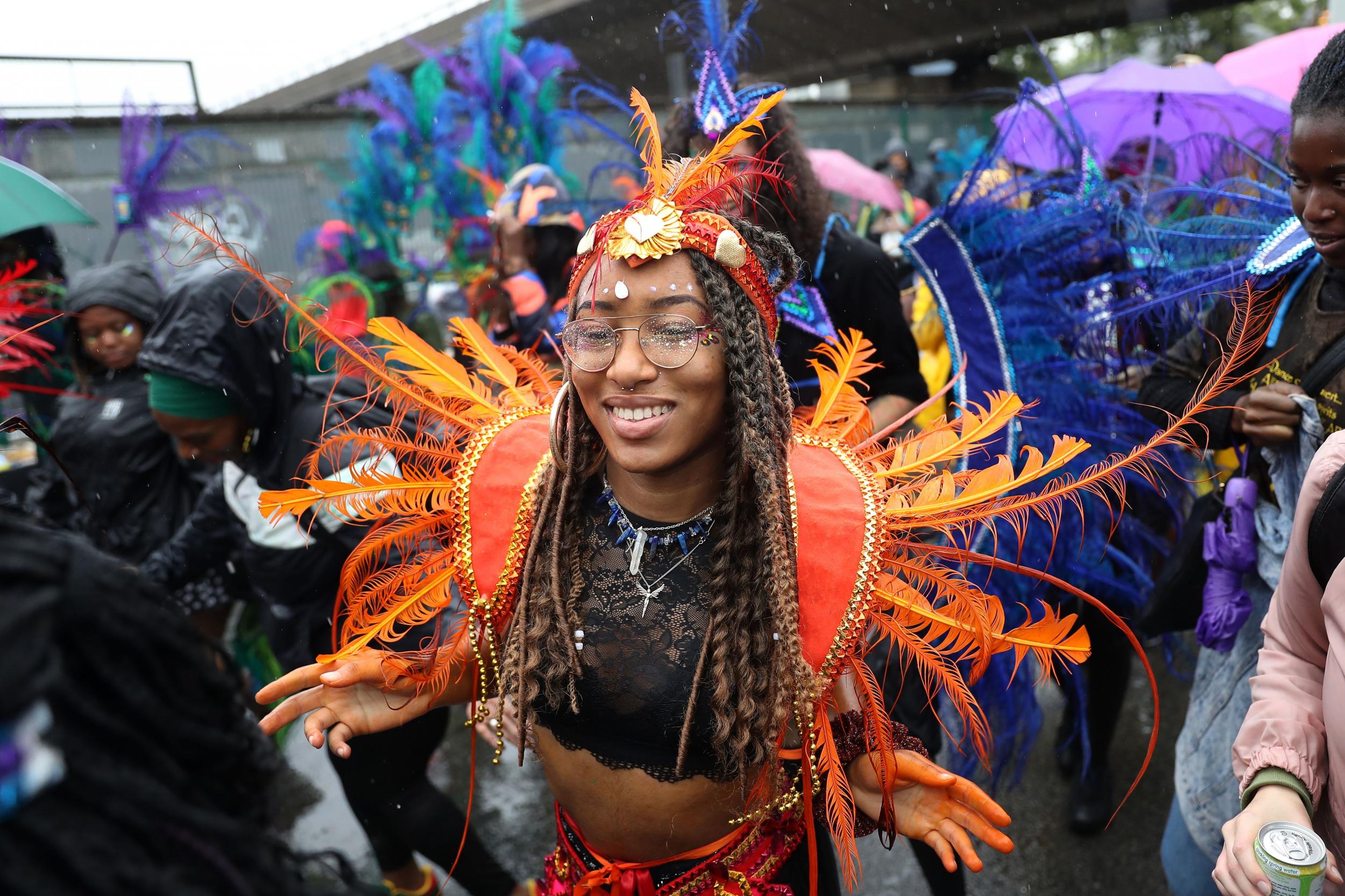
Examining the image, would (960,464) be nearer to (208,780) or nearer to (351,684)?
(351,684)

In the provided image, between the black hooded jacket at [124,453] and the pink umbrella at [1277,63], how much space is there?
5.58 meters

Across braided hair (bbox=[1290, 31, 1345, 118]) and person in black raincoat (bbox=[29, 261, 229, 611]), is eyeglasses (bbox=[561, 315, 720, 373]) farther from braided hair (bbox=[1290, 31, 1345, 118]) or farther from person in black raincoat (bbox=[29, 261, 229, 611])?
person in black raincoat (bbox=[29, 261, 229, 611])

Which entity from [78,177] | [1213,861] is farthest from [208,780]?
[78,177]

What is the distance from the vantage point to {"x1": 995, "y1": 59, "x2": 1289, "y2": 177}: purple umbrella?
4.80 metres

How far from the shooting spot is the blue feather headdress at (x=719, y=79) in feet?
9.03

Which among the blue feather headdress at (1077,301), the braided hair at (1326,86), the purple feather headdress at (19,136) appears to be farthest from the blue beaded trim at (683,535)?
the purple feather headdress at (19,136)

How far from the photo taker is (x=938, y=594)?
178 cm

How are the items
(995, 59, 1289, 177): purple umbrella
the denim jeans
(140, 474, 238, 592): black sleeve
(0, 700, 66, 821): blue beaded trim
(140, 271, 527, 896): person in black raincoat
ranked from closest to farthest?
(0, 700, 66, 821): blue beaded trim < the denim jeans < (140, 271, 527, 896): person in black raincoat < (140, 474, 238, 592): black sleeve < (995, 59, 1289, 177): purple umbrella

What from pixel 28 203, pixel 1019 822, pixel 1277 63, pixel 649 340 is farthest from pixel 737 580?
pixel 1277 63

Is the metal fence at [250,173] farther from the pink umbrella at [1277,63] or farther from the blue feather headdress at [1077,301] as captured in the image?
the blue feather headdress at [1077,301]

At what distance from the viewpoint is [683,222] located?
171cm

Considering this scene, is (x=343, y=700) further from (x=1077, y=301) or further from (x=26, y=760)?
(x=1077, y=301)

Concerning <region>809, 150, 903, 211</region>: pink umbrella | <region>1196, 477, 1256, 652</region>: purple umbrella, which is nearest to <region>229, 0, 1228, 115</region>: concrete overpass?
<region>809, 150, 903, 211</region>: pink umbrella

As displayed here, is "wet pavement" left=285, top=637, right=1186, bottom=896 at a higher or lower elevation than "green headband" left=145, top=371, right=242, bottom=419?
lower
